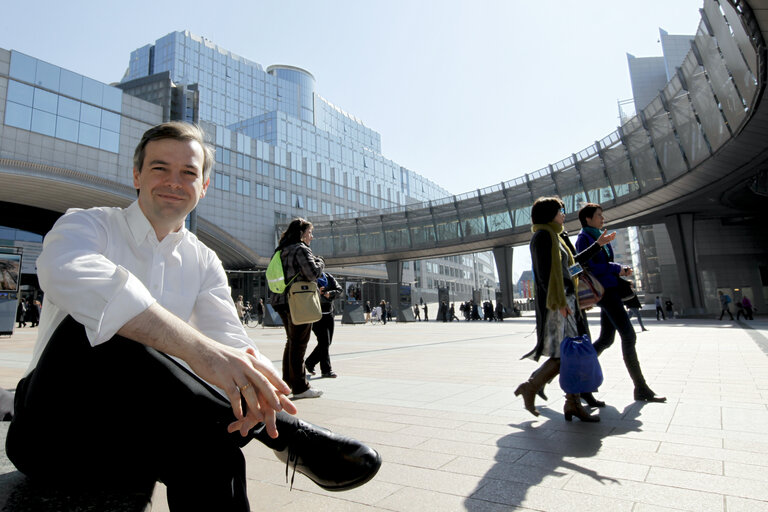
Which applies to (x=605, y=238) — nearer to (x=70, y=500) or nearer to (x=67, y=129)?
(x=70, y=500)

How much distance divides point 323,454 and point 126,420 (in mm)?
580

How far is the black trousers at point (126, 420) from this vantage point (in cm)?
106

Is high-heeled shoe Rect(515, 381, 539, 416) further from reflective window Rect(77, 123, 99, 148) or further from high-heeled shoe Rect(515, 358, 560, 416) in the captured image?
reflective window Rect(77, 123, 99, 148)

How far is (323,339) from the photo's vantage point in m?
5.45

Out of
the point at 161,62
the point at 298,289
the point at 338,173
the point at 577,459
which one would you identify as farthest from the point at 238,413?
the point at 161,62

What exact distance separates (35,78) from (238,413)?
38937 millimetres

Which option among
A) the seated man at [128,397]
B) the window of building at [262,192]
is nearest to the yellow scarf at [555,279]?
the seated man at [128,397]

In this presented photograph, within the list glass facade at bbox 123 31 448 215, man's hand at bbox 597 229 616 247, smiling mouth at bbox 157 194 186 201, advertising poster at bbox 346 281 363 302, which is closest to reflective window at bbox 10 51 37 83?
glass facade at bbox 123 31 448 215

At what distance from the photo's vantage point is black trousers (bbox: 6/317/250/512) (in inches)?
41.6

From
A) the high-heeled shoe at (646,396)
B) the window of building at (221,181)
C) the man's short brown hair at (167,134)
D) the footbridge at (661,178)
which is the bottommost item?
the high-heeled shoe at (646,396)

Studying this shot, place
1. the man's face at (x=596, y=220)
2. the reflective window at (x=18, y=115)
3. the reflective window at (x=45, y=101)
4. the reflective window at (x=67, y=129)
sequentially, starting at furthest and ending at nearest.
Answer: the reflective window at (x=67, y=129)
the reflective window at (x=45, y=101)
the reflective window at (x=18, y=115)
the man's face at (x=596, y=220)

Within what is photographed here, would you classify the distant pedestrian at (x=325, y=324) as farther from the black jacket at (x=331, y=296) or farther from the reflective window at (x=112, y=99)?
the reflective window at (x=112, y=99)

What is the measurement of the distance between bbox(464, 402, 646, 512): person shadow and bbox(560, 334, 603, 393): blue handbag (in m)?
0.29

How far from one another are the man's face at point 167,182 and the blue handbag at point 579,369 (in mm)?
2670
